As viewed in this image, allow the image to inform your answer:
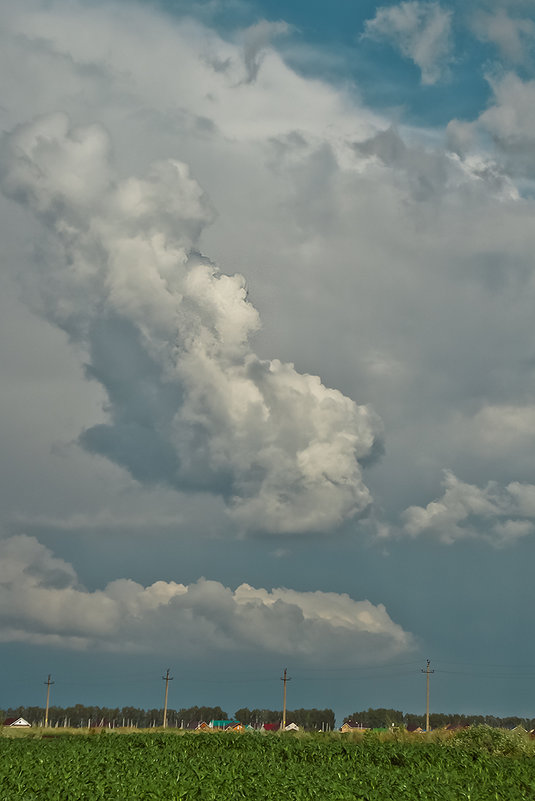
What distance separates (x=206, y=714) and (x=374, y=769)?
173 metres

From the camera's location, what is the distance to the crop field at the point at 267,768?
30688 mm

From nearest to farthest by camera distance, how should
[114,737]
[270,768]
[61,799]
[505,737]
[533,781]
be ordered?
[61,799], [533,781], [270,768], [505,737], [114,737]

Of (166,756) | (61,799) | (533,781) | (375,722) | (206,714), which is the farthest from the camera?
(206,714)

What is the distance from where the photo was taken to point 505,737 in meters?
43.9

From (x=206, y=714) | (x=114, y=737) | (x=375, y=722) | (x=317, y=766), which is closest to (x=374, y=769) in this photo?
(x=317, y=766)

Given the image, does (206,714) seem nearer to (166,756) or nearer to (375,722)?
(375,722)

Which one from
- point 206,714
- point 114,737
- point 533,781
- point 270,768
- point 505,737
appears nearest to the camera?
point 533,781

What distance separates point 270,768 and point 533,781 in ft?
35.1

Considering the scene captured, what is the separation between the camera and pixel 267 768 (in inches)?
1394

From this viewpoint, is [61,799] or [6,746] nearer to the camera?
[61,799]

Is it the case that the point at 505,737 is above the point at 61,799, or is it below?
above

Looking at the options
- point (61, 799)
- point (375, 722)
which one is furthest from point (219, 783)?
point (375, 722)

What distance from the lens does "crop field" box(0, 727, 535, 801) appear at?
30688mm

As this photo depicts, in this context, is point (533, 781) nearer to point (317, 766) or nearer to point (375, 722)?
point (317, 766)
